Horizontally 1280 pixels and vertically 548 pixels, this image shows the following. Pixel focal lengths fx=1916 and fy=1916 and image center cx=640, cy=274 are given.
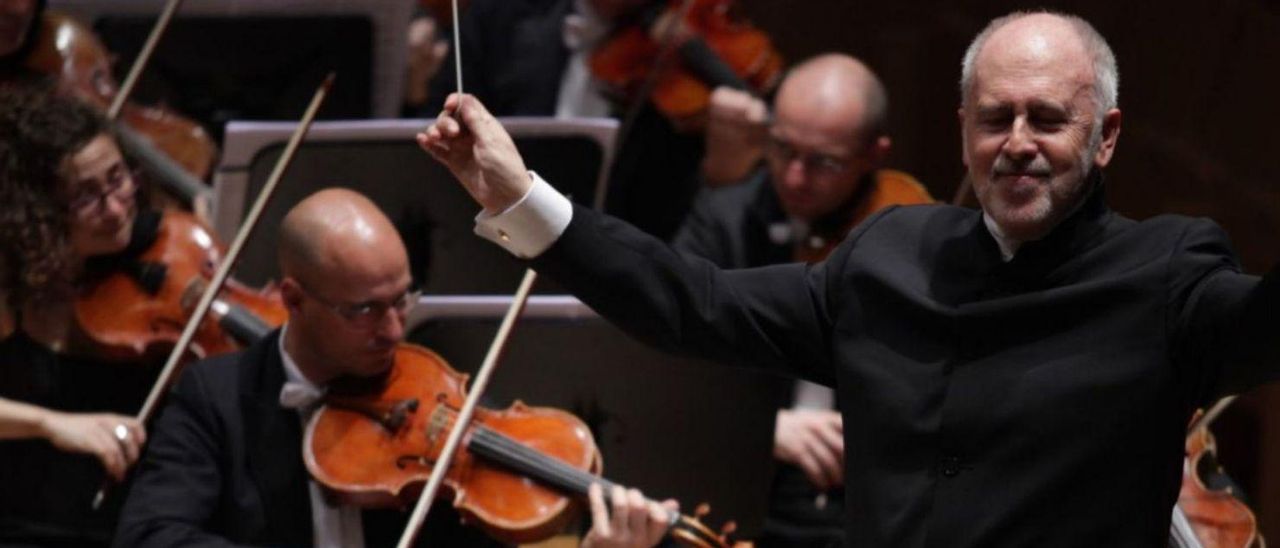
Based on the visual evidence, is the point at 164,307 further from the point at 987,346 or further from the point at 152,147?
the point at 987,346

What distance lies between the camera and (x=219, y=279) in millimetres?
2508

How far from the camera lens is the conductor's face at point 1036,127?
153cm

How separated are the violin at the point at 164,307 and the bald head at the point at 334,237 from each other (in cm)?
23

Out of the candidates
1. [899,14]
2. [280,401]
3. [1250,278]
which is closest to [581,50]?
[899,14]

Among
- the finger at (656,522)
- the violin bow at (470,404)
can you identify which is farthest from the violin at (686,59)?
the finger at (656,522)

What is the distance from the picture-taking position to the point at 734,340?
1.62 metres

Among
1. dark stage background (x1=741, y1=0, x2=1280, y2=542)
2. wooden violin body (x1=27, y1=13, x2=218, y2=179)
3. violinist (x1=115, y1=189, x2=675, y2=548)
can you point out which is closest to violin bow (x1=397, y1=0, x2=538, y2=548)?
violinist (x1=115, y1=189, x2=675, y2=548)

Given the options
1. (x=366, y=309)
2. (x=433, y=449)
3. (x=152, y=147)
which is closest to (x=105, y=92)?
(x=152, y=147)

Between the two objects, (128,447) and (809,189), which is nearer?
(128,447)

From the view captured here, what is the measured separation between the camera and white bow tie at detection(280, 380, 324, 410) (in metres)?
2.31

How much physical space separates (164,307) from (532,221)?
49.4 inches

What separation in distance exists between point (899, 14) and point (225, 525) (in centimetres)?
228

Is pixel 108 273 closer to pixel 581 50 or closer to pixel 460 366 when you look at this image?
pixel 460 366

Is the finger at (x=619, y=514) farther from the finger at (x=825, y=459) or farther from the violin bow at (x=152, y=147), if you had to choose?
the violin bow at (x=152, y=147)
